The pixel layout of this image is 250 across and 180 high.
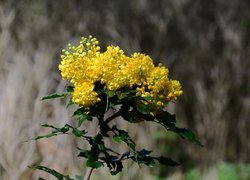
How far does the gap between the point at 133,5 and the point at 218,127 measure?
349 cm

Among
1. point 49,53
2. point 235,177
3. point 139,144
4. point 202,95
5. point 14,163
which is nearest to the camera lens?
point 14,163

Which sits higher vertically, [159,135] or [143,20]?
[143,20]

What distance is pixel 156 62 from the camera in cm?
745

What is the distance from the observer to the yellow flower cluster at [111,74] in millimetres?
1862

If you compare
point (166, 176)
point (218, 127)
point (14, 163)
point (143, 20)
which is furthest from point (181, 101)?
point (14, 163)

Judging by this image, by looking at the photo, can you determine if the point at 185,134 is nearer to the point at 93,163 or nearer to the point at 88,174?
the point at 93,163

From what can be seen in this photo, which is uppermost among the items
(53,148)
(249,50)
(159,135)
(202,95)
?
(249,50)

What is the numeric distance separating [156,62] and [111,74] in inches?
221

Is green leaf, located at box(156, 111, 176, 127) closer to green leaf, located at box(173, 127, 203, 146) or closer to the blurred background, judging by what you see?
green leaf, located at box(173, 127, 203, 146)

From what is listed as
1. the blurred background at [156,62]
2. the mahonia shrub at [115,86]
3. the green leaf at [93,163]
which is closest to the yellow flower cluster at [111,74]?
the mahonia shrub at [115,86]

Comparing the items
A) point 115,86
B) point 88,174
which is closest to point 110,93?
point 115,86

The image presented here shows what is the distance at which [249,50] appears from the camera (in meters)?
7.45

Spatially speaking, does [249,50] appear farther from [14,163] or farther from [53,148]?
[14,163]

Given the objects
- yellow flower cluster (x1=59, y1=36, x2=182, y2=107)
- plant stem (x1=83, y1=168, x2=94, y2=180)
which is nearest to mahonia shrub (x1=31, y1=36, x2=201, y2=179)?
yellow flower cluster (x1=59, y1=36, x2=182, y2=107)
